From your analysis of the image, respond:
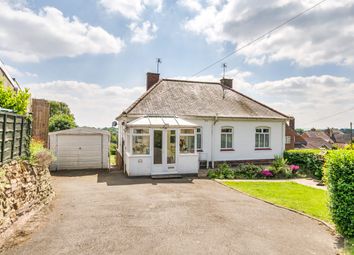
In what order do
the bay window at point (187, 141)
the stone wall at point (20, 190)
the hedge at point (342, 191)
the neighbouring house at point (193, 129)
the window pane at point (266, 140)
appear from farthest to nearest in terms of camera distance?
the window pane at point (266, 140) < the bay window at point (187, 141) < the neighbouring house at point (193, 129) < the stone wall at point (20, 190) < the hedge at point (342, 191)

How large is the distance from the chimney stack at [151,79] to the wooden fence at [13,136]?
11968 mm

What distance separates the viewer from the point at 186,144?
14445 mm

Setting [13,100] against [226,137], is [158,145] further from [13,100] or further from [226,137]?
[13,100]

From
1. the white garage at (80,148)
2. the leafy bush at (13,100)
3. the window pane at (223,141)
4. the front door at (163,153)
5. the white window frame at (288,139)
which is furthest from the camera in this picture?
the white window frame at (288,139)

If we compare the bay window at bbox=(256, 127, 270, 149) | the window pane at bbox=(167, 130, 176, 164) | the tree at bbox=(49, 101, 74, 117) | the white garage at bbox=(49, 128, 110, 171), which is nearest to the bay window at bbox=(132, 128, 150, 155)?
the window pane at bbox=(167, 130, 176, 164)

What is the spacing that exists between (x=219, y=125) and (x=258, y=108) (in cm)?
427

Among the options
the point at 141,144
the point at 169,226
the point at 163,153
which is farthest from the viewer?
the point at 163,153

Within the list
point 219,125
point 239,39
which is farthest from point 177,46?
point 219,125

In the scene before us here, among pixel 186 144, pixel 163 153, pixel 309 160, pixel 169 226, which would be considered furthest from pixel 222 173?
pixel 169 226

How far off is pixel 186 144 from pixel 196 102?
4123mm

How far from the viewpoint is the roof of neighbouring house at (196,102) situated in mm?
Result: 15617

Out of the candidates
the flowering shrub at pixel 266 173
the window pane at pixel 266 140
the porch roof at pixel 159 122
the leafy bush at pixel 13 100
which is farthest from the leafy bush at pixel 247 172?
the leafy bush at pixel 13 100

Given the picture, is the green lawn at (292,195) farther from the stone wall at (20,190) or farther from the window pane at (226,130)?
the stone wall at (20,190)

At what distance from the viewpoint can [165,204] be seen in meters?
8.44
